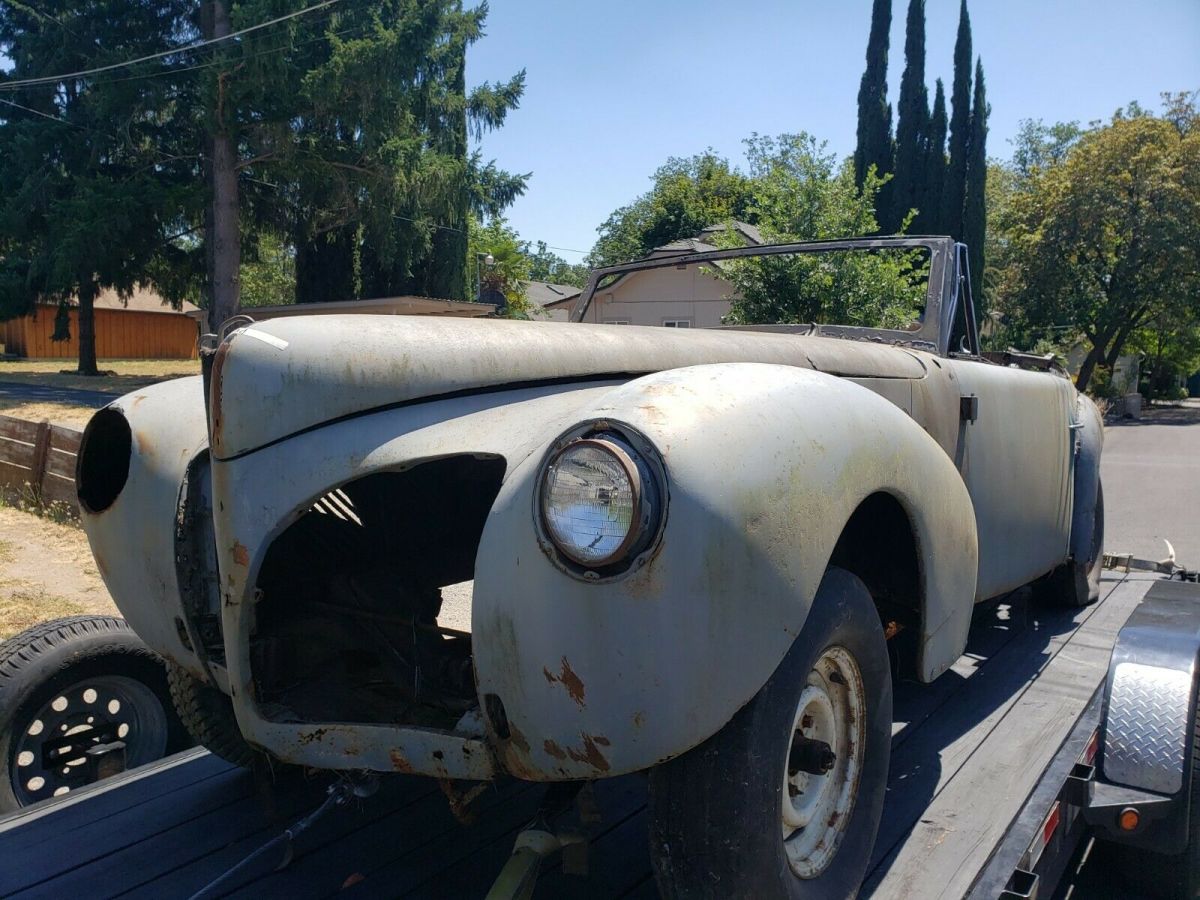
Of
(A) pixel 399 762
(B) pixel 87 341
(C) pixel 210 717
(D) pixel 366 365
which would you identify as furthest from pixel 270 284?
(A) pixel 399 762

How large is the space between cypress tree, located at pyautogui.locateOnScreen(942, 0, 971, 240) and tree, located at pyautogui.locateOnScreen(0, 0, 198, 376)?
2330cm

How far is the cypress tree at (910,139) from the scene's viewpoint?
108 feet

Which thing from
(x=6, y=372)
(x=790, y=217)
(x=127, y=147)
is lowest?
(x=6, y=372)

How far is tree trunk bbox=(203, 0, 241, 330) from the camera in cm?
2016

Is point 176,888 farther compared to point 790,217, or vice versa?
point 790,217

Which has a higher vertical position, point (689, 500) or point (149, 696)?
point (689, 500)

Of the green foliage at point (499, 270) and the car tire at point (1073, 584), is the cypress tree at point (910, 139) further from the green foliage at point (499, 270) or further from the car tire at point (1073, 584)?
the car tire at point (1073, 584)

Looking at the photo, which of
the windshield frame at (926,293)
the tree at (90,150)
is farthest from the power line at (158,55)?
the windshield frame at (926,293)

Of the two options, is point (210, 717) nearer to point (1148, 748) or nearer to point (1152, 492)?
point (1148, 748)

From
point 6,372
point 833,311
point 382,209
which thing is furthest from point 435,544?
point 6,372

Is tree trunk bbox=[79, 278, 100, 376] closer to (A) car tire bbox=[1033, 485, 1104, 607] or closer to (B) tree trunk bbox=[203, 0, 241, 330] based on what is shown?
(B) tree trunk bbox=[203, 0, 241, 330]

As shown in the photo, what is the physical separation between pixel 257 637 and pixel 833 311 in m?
6.84

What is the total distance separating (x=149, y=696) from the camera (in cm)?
307

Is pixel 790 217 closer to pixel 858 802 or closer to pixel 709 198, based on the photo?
pixel 858 802
